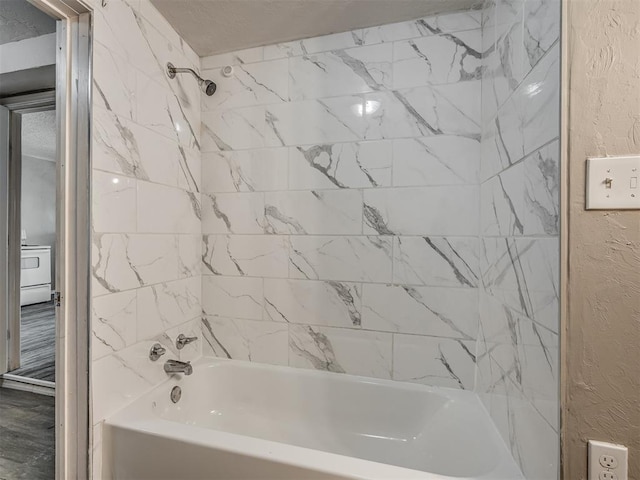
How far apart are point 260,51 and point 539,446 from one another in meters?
2.14

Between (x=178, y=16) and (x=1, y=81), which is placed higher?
(x=178, y=16)

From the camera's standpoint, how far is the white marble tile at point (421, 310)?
1.52m

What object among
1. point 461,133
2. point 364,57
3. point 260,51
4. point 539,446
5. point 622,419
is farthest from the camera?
point 260,51

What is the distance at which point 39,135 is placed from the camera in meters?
1.55

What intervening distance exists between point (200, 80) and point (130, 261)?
1142mm

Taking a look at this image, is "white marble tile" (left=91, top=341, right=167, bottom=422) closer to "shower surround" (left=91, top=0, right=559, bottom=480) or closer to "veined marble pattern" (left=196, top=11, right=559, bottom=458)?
"shower surround" (left=91, top=0, right=559, bottom=480)

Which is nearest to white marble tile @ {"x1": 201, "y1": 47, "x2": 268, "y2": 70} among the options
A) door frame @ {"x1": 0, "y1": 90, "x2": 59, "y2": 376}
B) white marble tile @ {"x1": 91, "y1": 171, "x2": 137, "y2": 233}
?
door frame @ {"x1": 0, "y1": 90, "x2": 59, "y2": 376}

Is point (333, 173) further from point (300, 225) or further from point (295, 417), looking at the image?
point (295, 417)

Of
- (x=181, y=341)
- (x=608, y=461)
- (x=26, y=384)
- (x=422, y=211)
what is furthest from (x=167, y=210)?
(x=608, y=461)

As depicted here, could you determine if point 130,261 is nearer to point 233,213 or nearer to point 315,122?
point 233,213

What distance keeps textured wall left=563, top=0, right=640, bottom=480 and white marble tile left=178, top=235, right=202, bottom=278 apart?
66.2 inches

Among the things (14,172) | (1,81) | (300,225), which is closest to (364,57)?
(300,225)

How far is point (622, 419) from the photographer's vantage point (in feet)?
2.29

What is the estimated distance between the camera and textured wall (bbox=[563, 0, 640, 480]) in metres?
0.69
